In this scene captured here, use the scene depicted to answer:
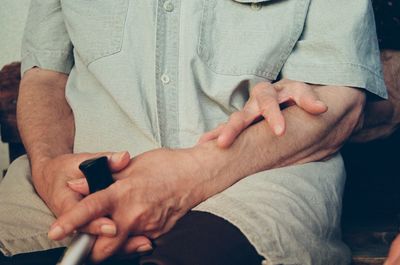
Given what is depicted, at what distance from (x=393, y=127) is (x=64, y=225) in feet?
3.43

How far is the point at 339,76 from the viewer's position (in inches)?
51.1

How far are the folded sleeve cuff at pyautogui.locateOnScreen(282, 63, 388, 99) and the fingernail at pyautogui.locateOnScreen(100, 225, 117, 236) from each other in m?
0.60

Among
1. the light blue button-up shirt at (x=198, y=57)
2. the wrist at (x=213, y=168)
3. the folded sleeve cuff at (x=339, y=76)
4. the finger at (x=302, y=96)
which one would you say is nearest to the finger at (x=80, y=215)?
the wrist at (x=213, y=168)

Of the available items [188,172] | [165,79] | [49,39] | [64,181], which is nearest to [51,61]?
[49,39]

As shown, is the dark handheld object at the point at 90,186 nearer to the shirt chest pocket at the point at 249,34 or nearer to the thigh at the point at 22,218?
the thigh at the point at 22,218

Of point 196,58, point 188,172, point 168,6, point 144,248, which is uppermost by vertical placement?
point 168,6

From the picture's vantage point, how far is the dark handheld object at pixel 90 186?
3.08 feet

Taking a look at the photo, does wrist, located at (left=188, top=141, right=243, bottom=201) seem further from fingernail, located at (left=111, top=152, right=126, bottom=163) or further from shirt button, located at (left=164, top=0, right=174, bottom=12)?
shirt button, located at (left=164, top=0, right=174, bottom=12)

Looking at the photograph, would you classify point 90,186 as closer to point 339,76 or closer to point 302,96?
point 302,96

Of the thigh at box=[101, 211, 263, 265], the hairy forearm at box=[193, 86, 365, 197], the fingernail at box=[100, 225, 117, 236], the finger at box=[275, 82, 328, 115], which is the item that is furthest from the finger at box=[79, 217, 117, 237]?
→ the finger at box=[275, 82, 328, 115]

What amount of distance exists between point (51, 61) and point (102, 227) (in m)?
0.68

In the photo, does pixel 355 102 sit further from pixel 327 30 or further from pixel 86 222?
pixel 86 222

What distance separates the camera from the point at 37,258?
3.58 ft

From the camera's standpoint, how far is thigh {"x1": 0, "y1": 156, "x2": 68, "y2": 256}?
1.10 meters
